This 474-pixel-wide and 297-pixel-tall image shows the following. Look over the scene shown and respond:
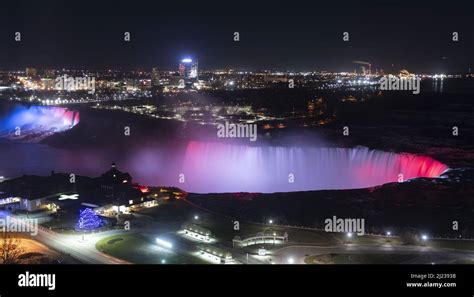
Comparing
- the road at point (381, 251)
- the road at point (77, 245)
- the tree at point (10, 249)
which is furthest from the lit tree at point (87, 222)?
the road at point (381, 251)

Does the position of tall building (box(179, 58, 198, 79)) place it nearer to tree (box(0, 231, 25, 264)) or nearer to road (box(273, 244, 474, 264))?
tree (box(0, 231, 25, 264))

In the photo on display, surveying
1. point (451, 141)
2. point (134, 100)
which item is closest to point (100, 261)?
point (451, 141)

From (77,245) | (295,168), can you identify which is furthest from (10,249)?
(295,168)

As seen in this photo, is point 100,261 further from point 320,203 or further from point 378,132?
point 378,132

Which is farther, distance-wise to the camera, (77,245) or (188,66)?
(188,66)

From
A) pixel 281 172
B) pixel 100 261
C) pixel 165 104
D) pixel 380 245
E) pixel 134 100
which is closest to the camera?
pixel 100 261

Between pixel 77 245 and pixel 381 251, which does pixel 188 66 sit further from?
pixel 381 251

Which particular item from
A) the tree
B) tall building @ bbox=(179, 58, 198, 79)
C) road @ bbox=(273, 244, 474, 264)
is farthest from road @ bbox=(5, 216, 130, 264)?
tall building @ bbox=(179, 58, 198, 79)

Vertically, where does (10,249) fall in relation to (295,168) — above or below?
below
